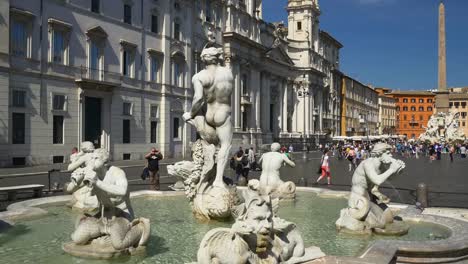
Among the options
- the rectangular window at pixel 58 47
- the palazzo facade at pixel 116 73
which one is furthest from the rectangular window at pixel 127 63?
the rectangular window at pixel 58 47

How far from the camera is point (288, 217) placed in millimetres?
7855

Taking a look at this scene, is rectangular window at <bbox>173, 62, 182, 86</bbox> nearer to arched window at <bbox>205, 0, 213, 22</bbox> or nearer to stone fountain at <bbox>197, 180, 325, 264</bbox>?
arched window at <bbox>205, 0, 213, 22</bbox>

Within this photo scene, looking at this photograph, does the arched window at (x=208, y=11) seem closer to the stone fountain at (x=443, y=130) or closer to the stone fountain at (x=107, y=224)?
the stone fountain at (x=443, y=130)

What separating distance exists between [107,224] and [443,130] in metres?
59.6

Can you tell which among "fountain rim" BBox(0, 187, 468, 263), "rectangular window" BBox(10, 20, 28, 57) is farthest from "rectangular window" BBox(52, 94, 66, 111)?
"fountain rim" BBox(0, 187, 468, 263)

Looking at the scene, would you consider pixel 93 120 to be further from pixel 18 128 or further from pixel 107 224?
pixel 107 224

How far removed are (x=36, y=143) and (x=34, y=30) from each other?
6077mm

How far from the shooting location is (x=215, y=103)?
23.9ft

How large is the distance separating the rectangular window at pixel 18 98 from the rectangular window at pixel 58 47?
9.47 feet

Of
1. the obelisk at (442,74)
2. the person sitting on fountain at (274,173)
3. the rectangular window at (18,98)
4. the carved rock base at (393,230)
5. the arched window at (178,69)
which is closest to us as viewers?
the carved rock base at (393,230)

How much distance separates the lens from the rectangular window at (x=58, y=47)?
86.3 feet

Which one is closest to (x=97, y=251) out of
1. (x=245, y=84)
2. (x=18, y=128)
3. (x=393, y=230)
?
(x=393, y=230)

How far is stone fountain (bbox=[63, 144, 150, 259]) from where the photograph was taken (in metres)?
4.88

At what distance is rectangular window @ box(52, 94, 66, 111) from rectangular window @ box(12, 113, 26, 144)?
7.28 feet
